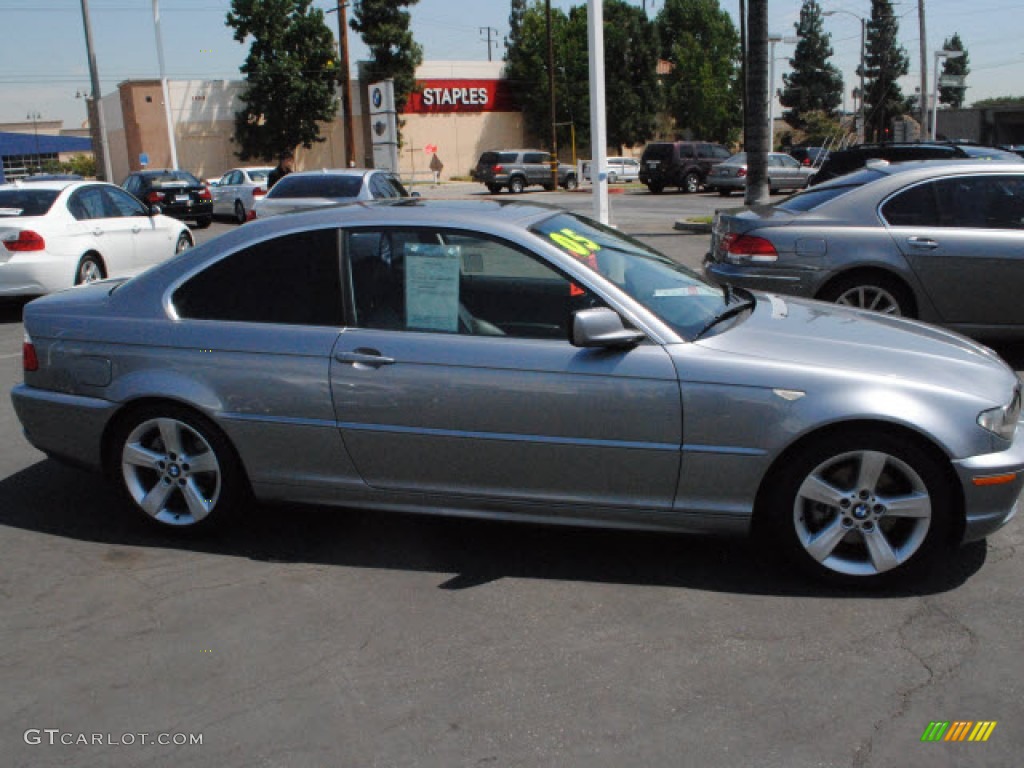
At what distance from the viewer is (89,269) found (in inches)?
449

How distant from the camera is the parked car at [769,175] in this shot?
33.1 meters

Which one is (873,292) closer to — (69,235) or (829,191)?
(829,191)

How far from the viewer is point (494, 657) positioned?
349 cm

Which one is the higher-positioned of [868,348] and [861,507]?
[868,348]

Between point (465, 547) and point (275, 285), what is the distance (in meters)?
1.44

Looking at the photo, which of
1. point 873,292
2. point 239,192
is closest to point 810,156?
point 239,192

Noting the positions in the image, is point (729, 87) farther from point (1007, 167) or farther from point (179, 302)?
point (179, 302)

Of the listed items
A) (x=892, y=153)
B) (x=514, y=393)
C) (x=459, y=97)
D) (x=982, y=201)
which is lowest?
(x=514, y=393)

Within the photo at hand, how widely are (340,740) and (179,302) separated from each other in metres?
2.32

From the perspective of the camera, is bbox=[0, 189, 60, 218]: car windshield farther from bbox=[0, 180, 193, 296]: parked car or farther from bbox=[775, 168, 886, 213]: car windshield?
bbox=[775, 168, 886, 213]: car windshield

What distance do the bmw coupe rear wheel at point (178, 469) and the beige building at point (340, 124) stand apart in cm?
4639

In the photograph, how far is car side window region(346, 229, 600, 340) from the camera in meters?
4.11

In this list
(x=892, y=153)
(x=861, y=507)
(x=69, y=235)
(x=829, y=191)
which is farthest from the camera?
(x=892, y=153)

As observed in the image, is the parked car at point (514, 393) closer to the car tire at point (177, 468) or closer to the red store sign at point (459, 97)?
the car tire at point (177, 468)
